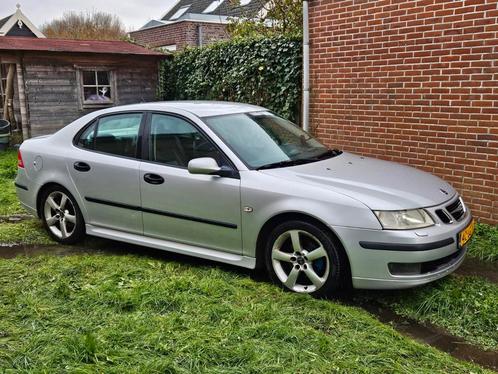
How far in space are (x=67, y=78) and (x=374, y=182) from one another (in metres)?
11.0

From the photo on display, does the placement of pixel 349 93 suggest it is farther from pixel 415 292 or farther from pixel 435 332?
pixel 435 332

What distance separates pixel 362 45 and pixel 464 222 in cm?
356

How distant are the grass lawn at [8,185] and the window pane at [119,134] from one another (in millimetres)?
2615

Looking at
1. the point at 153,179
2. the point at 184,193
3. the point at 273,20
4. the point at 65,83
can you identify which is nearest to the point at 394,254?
the point at 184,193

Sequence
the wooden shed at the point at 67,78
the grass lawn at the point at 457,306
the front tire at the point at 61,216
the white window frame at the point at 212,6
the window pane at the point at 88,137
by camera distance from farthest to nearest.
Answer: the white window frame at the point at 212,6
the wooden shed at the point at 67,78
the front tire at the point at 61,216
the window pane at the point at 88,137
the grass lawn at the point at 457,306

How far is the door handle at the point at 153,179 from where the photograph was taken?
4.68m

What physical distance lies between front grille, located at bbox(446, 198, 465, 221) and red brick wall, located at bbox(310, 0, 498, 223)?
176 centimetres

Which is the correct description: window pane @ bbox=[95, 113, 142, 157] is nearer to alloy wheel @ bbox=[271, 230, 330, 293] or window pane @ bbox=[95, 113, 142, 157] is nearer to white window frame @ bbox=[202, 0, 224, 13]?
alloy wheel @ bbox=[271, 230, 330, 293]

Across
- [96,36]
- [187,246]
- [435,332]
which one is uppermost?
[96,36]

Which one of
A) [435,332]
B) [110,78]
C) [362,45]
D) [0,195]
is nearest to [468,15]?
[362,45]

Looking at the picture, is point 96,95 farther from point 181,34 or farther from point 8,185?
point 181,34

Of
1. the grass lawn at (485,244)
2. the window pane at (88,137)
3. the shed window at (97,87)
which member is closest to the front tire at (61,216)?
the window pane at (88,137)

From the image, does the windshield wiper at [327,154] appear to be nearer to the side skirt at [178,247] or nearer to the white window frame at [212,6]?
the side skirt at [178,247]

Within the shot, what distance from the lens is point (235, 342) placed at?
3.17 m
